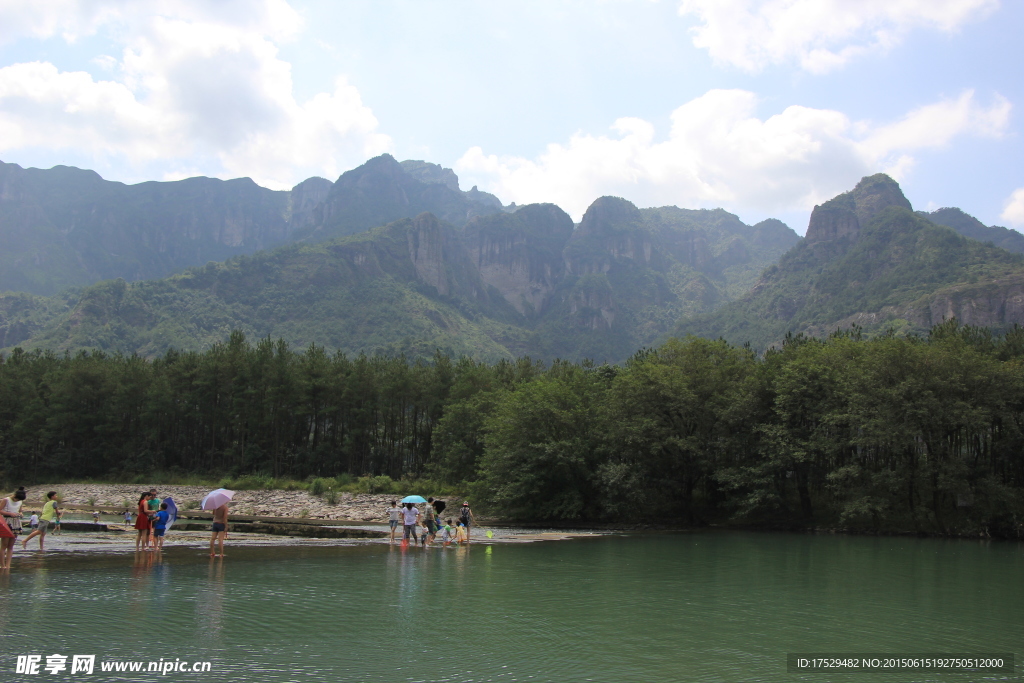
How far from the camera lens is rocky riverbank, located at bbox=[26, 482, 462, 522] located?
175ft

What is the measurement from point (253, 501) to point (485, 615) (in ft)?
170

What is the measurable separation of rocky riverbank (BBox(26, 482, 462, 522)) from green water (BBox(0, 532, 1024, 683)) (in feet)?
94.3

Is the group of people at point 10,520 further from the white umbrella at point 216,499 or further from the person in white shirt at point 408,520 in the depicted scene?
the person in white shirt at point 408,520

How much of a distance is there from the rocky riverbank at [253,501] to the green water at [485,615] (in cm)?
2875

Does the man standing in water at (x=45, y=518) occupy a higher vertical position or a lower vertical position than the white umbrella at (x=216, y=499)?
lower

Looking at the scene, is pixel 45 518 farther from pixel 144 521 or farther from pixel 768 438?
pixel 768 438

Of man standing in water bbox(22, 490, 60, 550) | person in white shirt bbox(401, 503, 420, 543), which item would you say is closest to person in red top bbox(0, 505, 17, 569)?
man standing in water bbox(22, 490, 60, 550)

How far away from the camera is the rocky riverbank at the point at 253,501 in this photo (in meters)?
53.3

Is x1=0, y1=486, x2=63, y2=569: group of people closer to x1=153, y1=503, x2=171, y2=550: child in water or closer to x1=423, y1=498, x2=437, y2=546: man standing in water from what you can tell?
x1=153, y1=503, x2=171, y2=550: child in water

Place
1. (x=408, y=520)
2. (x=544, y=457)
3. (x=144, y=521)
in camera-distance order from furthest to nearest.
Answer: (x=544, y=457) < (x=408, y=520) < (x=144, y=521)

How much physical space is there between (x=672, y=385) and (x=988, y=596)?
3114 cm

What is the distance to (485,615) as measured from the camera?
48.1 ft

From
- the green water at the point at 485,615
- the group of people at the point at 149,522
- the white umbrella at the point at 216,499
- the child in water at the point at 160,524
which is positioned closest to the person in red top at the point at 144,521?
the group of people at the point at 149,522

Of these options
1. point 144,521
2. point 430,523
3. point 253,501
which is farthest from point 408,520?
point 253,501
